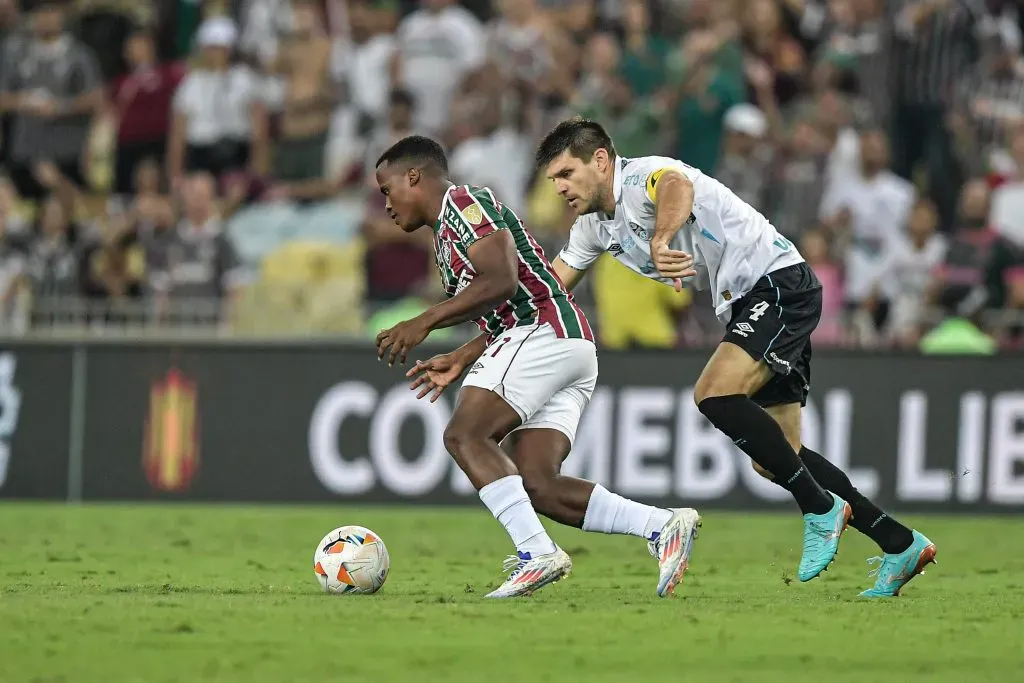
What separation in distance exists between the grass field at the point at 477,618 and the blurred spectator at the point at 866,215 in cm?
463

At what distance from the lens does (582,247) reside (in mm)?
8719

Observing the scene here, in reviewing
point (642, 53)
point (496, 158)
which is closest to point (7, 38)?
point (496, 158)

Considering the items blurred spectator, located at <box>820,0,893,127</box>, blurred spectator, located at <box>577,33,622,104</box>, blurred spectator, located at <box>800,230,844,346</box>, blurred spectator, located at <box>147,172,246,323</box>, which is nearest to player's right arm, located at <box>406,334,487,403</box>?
blurred spectator, located at <box>800,230,844,346</box>

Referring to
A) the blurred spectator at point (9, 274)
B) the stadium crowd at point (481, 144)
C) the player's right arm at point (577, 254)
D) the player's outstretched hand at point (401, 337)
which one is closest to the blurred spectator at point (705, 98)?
the stadium crowd at point (481, 144)

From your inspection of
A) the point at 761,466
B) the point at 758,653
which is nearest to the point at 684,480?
the point at 761,466

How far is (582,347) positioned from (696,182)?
1025 mm

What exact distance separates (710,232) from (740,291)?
33 centimetres

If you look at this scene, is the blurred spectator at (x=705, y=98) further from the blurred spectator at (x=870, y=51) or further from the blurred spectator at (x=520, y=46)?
the blurred spectator at (x=520, y=46)

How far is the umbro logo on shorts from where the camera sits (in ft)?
26.8

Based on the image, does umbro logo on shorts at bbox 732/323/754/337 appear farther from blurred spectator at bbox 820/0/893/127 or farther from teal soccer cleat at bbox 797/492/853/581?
blurred spectator at bbox 820/0/893/127

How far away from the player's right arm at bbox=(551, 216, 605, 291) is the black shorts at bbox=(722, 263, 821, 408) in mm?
809

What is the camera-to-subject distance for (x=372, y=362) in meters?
15.0

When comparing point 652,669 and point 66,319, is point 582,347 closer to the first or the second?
point 652,669

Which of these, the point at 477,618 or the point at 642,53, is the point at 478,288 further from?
the point at 642,53
